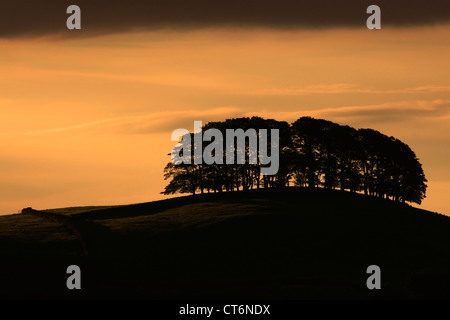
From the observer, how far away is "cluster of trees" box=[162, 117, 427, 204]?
127438mm

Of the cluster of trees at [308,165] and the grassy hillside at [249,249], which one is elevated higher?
the cluster of trees at [308,165]

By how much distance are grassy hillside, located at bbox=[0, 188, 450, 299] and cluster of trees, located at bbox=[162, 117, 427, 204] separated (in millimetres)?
16957

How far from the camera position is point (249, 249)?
78.3 m

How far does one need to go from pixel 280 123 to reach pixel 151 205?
31853 mm

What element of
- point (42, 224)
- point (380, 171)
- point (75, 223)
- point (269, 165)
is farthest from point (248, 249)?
point (380, 171)

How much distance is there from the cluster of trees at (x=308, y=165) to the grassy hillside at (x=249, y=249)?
1696 centimetres

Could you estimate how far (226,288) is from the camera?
62.5 meters

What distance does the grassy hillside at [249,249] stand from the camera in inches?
2419

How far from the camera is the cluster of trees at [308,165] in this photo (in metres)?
127

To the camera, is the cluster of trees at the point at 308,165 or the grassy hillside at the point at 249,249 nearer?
the grassy hillside at the point at 249,249

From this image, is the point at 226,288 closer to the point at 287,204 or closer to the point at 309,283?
the point at 309,283

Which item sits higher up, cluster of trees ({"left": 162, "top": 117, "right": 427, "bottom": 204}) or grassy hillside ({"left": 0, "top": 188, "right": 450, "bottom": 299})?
cluster of trees ({"left": 162, "top": 117, "right": 427, "bottom": 204})

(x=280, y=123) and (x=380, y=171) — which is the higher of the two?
(x=280, y=123)

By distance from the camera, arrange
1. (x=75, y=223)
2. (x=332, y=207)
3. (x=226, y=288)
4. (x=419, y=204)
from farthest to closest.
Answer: (x=419, y=204) → (x=332, y=207) → (x=75, y=223) → (x=226, y=288)
